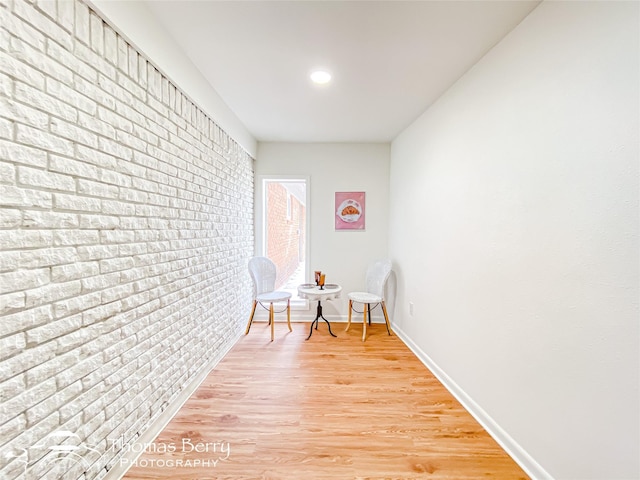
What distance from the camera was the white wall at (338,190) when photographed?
3797 millimetres

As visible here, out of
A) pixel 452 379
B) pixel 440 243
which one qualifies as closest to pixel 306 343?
pixel 452 379

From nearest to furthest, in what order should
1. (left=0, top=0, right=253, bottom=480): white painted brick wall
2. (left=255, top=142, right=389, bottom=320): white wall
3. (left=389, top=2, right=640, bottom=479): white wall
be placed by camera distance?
(left=0, top=0, right=253, bottom=480): white painted brick wall < (left=389, top=2, right=640, bottom=479): white wall < (left=255, top=142, right=389, bottom=320): white wall

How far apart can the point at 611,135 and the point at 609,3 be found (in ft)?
1.70

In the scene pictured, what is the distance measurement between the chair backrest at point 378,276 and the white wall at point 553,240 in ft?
4.01

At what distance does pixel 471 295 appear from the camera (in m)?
1.91

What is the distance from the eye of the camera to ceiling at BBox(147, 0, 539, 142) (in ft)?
4.73

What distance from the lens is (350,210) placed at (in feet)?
12.6

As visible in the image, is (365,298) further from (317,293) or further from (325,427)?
(325,427)

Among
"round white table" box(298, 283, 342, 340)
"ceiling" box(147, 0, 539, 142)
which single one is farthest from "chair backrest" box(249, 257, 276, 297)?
"ceiling" box(147, 0, 539, 142)

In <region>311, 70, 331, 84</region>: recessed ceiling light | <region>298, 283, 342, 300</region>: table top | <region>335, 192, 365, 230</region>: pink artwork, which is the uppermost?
<region>311, 70, 331, 84</region>: recessed ceiling light

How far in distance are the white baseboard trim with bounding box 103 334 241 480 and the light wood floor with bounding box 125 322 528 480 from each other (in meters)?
0.04

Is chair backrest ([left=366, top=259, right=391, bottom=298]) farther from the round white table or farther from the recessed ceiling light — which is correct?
the recessed ceiling light
